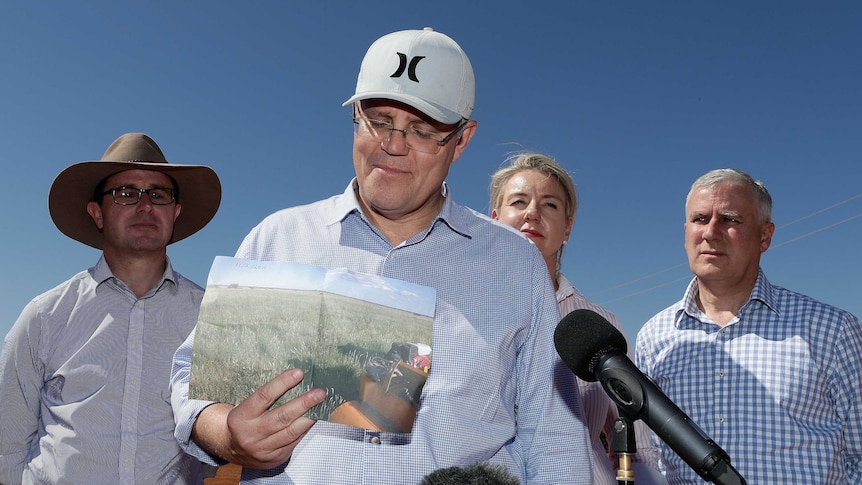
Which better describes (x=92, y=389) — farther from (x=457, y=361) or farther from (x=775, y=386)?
(x=775, y=386)

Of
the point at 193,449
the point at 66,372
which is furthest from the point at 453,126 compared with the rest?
the point at 66,372

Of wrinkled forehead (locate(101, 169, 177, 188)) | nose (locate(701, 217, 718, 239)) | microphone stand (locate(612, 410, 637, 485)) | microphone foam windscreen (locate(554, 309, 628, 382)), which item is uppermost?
wrinkled forehead (locate(101, 169, 177, 188))

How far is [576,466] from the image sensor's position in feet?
7.20

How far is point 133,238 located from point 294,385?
3.07 meters

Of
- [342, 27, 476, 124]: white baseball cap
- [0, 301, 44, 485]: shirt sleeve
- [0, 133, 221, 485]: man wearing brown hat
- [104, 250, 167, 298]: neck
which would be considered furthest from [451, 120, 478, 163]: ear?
[0, 301, 44, 485]: shirt sleeve

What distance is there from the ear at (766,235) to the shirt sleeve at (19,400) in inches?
168

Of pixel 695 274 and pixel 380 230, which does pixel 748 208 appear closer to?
pixel 695 274

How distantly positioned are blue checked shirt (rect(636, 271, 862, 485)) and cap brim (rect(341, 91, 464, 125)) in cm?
262

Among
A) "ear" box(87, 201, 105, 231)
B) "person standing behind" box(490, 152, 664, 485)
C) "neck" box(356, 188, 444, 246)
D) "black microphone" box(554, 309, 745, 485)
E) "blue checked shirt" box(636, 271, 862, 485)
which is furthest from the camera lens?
"ear" box(87, 201, 105, 231)

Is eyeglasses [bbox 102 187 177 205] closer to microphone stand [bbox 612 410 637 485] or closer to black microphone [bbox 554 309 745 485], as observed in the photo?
black microphone [bbox 554 309 745 485]

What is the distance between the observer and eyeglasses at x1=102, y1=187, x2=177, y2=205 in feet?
15.1

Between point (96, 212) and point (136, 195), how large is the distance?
1.40 feet

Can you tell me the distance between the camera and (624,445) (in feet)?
5.86

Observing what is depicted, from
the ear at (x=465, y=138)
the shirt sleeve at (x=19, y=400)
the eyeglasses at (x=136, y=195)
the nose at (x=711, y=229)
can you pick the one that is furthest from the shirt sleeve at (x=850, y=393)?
the shirt sleeve at (x=19, y=400)
